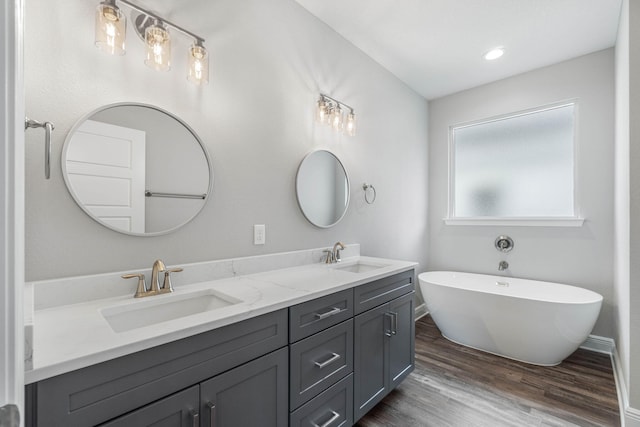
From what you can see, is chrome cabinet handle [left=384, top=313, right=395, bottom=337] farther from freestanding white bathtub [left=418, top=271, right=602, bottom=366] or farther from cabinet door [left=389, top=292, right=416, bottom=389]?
freestanding white bathtub [left=418, top=271, right=602, bottom=366]

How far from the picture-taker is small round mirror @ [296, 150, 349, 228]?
208 centimetres

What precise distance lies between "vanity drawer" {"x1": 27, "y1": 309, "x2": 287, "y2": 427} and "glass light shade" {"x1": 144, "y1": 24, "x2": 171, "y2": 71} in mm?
1169

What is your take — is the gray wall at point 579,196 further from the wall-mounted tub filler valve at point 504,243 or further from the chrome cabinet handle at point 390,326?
the chrome cabinet handle at point 390,326

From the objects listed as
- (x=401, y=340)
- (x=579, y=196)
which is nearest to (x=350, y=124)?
(x=401, y=340)

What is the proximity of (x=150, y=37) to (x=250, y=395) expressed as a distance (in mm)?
1525

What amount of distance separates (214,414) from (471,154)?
3532 millimetres

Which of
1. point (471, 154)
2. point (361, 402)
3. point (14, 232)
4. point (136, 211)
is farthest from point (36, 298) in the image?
point (471, 154)

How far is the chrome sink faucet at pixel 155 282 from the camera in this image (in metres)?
1.23

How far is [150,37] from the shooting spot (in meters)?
1.28

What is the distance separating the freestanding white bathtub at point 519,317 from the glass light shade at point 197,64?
2470 mm

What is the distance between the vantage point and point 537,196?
302 cm

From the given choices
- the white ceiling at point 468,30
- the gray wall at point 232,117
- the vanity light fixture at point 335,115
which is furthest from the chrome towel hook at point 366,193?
the white ceiling at point 468,30

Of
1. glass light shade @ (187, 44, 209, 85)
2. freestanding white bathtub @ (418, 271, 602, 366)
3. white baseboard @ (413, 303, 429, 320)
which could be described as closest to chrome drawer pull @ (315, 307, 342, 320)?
glass light shade @ (187, 44, 209, 85)

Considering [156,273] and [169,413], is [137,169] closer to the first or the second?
[156,273]
